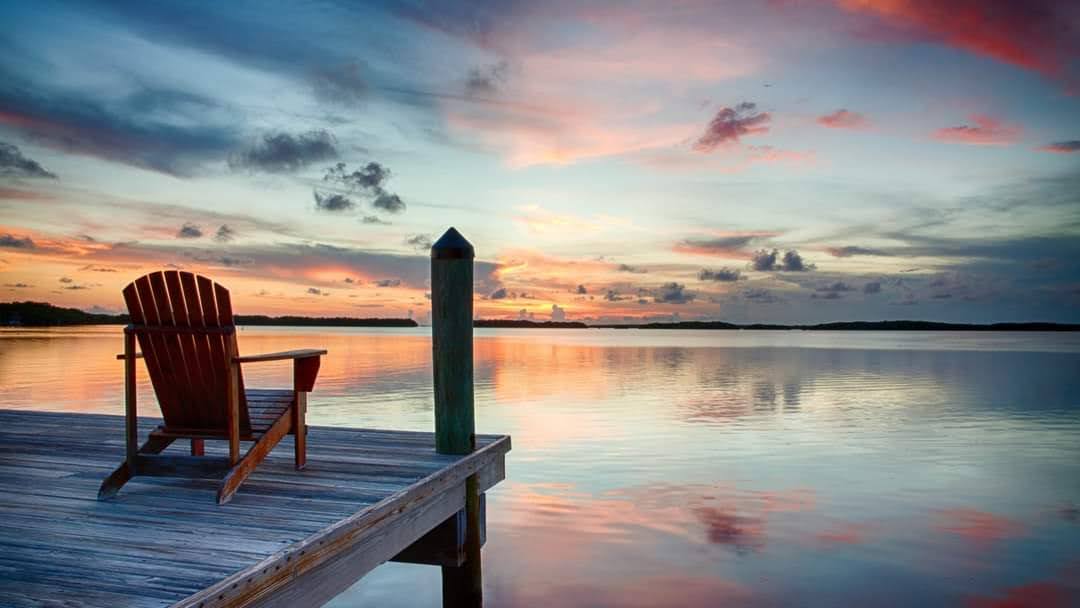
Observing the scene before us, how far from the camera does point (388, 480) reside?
16.2ft

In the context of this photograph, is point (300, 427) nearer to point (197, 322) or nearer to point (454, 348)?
point (197, 322)

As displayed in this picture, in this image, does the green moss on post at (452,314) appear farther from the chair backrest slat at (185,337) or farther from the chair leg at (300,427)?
the chair backrest slat at (185,337)

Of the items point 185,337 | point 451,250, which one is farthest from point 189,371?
point 451,250

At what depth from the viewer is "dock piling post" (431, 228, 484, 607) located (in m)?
5.56

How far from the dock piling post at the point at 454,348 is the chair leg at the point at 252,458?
110 centimetres

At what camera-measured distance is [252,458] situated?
4590 mm

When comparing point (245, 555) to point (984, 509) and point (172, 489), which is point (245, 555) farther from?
point (984, 509)

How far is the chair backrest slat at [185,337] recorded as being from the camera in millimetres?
4438

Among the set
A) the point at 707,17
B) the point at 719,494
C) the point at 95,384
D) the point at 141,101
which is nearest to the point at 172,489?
the point at 719,494

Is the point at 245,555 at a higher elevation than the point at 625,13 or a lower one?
lower

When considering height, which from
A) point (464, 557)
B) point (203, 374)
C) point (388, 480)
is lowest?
point (464, 557)

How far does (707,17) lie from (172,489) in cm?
1812

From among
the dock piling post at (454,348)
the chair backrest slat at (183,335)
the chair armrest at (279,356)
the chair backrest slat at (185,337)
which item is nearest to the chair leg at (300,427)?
the chair armrest at (279,356)

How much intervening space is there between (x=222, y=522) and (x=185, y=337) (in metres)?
1.20
